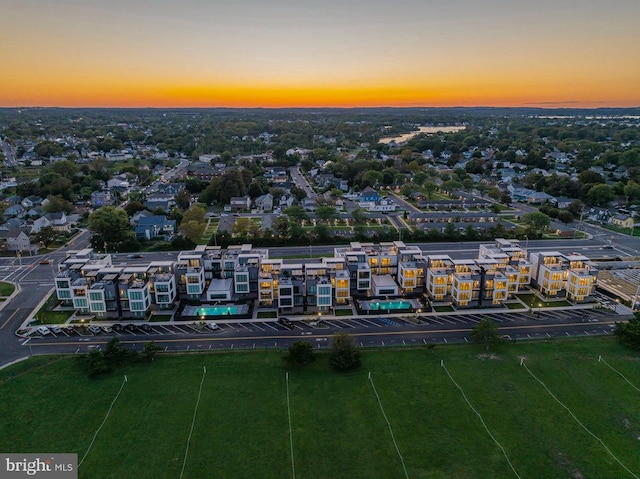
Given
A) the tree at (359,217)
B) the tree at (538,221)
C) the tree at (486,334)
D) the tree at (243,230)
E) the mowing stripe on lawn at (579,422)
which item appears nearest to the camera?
the mowing stripe on lawn at (579,422)

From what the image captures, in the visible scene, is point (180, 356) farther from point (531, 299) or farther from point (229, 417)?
point (531, 299)

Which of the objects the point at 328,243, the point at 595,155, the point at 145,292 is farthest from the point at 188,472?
the point at 595,155

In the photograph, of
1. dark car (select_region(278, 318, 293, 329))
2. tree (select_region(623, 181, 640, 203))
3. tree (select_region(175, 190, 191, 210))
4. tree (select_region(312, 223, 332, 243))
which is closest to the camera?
dark car (select_region(278, 318, 293, 329))

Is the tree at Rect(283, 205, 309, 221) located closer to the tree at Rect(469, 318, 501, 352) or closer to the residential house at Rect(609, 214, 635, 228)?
the tree at Rect(469, 318, 501, 352)

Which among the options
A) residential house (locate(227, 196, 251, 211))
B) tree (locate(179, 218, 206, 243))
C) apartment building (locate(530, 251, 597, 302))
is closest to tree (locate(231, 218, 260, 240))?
tree (locate(179, 218, 206, 243))

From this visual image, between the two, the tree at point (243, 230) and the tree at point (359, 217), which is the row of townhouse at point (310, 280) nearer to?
the tree at point (243, 230)

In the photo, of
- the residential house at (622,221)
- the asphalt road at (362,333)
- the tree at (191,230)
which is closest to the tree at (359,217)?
the tree at (191,230)
